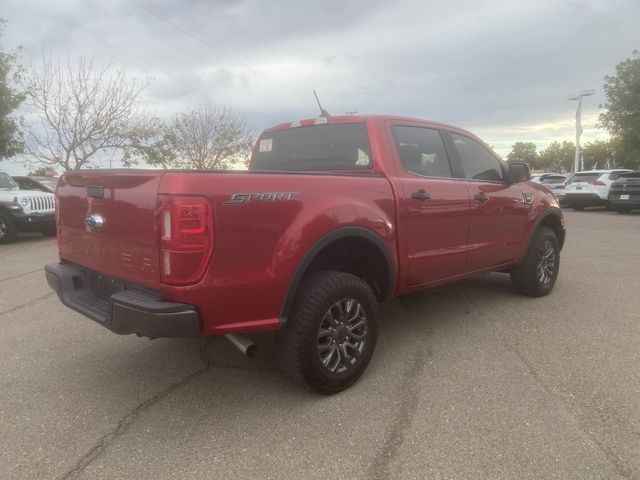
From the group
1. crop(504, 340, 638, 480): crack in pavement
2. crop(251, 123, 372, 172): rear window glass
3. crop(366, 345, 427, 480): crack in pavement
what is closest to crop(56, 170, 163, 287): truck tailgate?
crop(366, 345, 427, 480): crack in pavement

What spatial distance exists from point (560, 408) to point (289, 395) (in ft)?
5.39

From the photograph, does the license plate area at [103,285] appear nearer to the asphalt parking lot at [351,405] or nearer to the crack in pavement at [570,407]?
the asphalt parking lot at [351,405]

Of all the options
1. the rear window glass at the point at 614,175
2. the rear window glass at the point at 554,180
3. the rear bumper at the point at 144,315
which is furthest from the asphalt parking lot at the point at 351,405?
the rear window glass at the point at 554,180

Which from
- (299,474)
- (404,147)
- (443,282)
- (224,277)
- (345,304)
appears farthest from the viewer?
(443,282)

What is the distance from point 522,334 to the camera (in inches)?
161

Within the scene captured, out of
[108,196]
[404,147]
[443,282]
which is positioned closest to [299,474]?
[108,196]

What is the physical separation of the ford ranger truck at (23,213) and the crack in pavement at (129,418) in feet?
28.1

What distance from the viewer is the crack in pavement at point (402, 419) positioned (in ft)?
7.65

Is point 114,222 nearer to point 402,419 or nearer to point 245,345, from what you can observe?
point 245,345

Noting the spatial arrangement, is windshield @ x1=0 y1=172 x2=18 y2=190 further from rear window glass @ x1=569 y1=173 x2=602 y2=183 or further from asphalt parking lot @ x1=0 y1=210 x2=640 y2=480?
rear window glass @ x1=569 y1=173 x2=602 y2=183

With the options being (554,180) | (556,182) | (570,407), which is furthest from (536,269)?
(554,180)

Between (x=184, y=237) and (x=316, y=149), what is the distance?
1.86m

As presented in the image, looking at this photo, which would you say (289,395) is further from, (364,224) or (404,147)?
(404,147)

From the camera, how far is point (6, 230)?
410 inches
